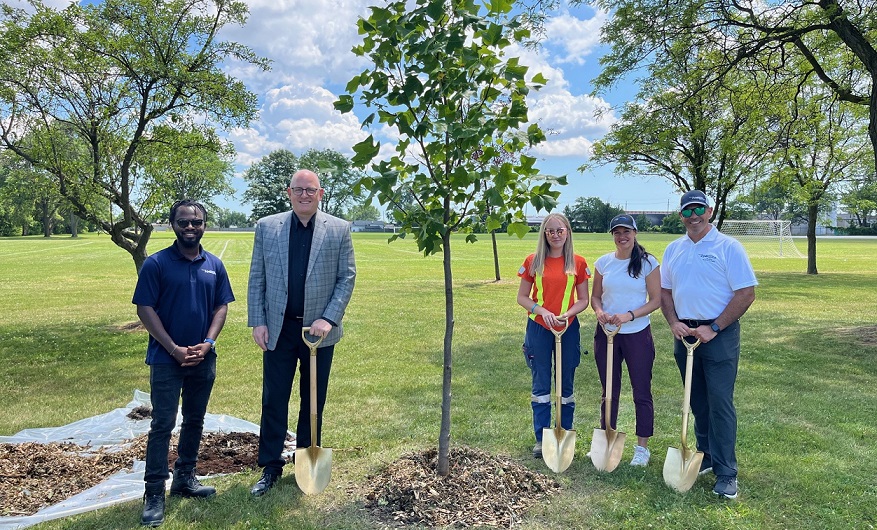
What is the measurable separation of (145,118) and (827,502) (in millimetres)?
10732

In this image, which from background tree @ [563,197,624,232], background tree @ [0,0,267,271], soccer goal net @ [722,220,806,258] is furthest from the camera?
background tree @ [563,197,624,232]

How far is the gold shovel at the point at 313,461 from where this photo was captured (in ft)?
13.2

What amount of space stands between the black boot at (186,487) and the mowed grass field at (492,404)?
10cm

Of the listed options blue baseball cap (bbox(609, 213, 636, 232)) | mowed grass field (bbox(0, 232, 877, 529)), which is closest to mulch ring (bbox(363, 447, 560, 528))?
mowed grass field (bbox(0, 232, 877, 529))

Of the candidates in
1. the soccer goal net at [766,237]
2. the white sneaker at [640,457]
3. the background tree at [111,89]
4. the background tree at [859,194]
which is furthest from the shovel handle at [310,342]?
the soccer goal net at [766,237]

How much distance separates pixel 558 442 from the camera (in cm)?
447

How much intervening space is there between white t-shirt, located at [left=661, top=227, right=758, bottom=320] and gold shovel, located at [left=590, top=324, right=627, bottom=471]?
0.59 metres

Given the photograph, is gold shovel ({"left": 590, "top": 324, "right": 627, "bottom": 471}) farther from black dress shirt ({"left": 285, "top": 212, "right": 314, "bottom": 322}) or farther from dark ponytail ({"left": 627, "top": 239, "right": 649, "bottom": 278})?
black dress shirt ({"left": 285, "top": 212, "right": 314, "bottom": 322})

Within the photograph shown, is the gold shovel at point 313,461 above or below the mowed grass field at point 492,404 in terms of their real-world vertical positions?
above

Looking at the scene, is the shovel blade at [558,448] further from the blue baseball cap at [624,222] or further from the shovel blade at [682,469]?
the blue baseball cap at [624,222]

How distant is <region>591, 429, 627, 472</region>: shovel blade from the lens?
14.9 feet

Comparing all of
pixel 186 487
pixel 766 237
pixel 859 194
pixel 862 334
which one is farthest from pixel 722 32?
pixel 766 237

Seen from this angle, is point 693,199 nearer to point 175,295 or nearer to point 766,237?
point 175,295

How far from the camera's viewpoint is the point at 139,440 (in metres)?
5.04
